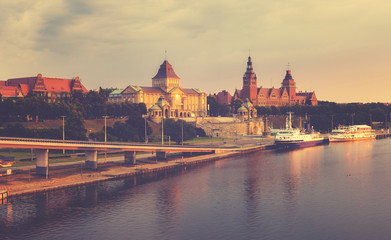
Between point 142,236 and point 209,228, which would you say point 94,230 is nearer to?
point 142,236

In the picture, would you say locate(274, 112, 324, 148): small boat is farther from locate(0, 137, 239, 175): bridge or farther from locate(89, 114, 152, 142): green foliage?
locate(89, 114, 152, 142): green foliage

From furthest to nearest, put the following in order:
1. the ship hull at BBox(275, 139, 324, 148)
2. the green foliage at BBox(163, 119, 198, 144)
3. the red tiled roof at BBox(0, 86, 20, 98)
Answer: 1. the red tiled roof at BBox(0, 86, 20, 98)
2. the ship hull at BBox(275, 139, 324, 148)
3. the green foliage at BBox(163, 119, 198, 144)

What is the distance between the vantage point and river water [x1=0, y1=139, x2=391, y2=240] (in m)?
67.1

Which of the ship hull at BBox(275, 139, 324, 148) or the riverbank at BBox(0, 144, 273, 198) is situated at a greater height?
the ship hull at BBox(275, 139, 324, 148)

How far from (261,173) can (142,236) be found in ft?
190

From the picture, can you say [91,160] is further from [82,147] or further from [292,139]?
[292,139]

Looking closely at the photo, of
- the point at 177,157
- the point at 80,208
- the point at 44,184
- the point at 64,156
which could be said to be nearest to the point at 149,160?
the point at 177,157

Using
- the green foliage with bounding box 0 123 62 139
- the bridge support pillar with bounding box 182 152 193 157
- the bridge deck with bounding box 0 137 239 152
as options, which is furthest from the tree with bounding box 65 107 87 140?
the bridge support pillar with bounding box 182 152 193 157

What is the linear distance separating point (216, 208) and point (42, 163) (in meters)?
42.5

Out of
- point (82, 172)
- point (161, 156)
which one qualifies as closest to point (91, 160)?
point (82, 172)

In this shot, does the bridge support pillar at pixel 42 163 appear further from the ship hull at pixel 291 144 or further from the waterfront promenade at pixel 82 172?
the ship hull at pixel 291 144

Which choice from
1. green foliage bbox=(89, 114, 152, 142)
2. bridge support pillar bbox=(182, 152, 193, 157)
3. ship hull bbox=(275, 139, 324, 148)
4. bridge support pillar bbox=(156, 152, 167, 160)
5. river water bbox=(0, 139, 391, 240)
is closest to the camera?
river water bbox=(0, 139, 391, 240)

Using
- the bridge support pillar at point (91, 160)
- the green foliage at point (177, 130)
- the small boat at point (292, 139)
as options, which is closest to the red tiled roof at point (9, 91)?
the green foliage at point (177, 130)

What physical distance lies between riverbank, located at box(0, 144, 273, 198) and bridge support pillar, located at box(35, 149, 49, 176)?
1.38 meters
